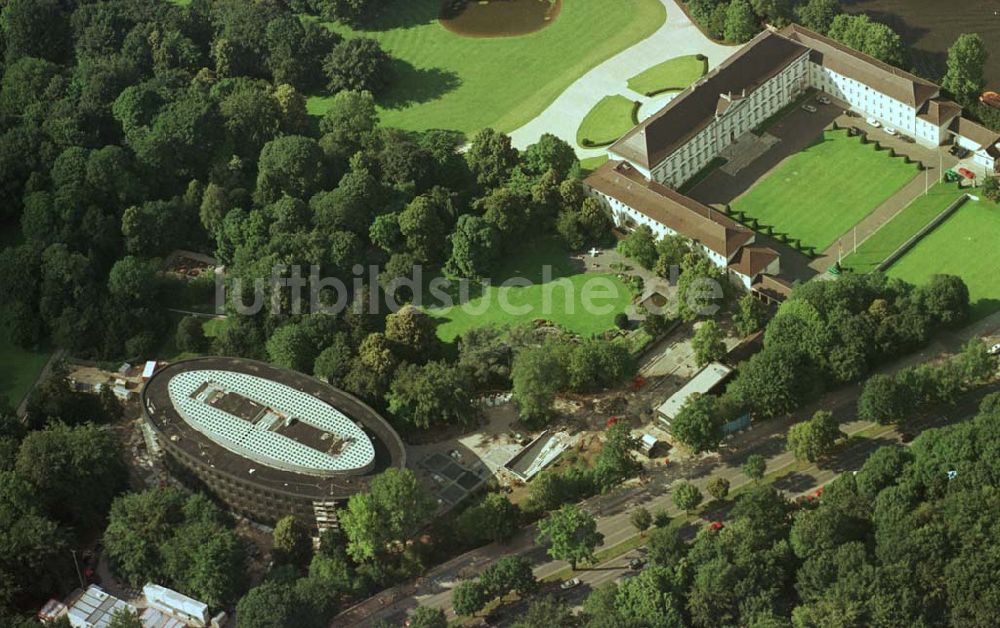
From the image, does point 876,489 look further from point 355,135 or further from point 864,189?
point 355,135

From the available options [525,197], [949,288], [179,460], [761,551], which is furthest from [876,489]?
[179,460]

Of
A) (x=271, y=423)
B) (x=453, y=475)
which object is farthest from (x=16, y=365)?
(x=453, y=475)

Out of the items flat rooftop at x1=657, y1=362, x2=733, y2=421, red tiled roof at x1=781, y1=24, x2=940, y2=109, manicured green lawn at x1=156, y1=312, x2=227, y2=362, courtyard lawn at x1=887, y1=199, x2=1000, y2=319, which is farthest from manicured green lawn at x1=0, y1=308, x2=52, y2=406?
red tiled roof at x1=781, y1=24, x2=940, y2=109

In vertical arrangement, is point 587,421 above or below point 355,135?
below

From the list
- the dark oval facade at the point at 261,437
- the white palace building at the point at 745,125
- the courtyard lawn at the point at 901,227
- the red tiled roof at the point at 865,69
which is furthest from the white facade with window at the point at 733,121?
the dark oval facade at the point at 261,437

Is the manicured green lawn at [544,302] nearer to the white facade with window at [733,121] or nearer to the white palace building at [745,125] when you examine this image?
the white palace building at [745,125]

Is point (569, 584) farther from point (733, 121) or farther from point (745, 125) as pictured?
point (745, 125)
